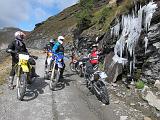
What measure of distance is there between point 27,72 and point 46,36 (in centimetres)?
7474

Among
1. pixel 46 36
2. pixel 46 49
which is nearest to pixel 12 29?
pixel 46 36

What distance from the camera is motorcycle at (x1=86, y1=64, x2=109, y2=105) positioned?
1232 cm

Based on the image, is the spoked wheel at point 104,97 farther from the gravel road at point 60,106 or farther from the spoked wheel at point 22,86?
the spoked wheel at point 22,86

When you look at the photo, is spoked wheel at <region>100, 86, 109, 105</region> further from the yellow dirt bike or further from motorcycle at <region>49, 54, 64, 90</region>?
the yellow dirt bike

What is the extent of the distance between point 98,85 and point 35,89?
8.94 feet

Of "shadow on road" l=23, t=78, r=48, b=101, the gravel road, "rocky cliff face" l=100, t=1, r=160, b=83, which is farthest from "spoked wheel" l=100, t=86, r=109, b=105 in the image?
"shadow on road" l=23, t=78, r=48, b=101

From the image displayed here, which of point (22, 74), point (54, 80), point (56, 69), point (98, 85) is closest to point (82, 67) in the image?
point (56, 69)

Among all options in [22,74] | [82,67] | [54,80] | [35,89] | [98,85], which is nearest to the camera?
[22,74]

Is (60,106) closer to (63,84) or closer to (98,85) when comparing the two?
(98,85)

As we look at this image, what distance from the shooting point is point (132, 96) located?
42.9 ft

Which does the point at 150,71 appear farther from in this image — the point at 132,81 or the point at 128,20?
the point at 128,20

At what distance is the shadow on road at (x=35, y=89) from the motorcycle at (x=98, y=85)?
81.9 inches

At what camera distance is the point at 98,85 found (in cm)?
1281

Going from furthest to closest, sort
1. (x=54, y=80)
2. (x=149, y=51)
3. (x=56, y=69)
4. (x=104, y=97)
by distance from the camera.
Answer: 1. (x=56, y=69)
2. (x=54, y=80)
3. (x=149, y=51)
4. (x=104, y=97)
